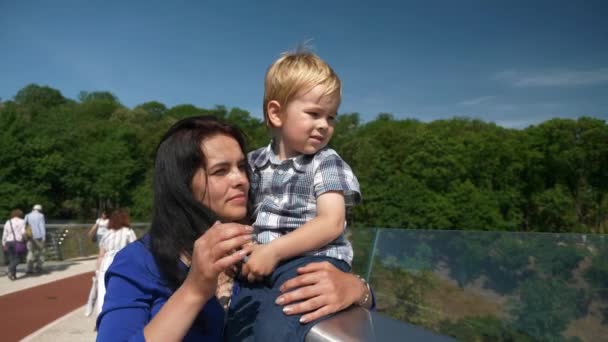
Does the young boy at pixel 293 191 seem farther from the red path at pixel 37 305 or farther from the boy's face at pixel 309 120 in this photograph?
the red path at pixel 37 305

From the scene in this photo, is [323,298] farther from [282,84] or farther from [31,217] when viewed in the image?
[31,217]

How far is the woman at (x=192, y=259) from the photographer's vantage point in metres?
1.38

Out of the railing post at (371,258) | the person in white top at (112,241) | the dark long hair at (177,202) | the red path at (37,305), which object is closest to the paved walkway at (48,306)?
the red path at (37,305)

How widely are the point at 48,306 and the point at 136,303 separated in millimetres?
11086

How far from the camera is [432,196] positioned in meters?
38.5

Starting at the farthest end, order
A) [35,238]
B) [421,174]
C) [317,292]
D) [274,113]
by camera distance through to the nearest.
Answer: [421,174]
[35,238]
[274,113]
[317,292]

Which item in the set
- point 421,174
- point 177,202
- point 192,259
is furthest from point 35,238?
point 421,174

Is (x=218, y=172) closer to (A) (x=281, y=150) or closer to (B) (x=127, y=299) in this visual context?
(A) (x=281, y=150)

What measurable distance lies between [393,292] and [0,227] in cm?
1317

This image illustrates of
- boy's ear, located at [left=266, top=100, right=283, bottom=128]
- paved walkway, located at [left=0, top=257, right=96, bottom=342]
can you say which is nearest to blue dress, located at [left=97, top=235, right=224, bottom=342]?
boy's ear, located at [left=266, top=100, right=283, bottom=128]

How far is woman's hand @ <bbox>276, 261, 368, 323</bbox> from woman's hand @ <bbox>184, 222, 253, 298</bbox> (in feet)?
0.76

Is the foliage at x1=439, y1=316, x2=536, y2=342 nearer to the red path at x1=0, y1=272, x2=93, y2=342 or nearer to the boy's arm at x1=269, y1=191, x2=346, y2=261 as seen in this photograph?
the boy's arm at x1=269, y1=191, x2=346, y2=261

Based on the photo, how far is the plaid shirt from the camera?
5.92 feet

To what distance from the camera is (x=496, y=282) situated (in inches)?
143
